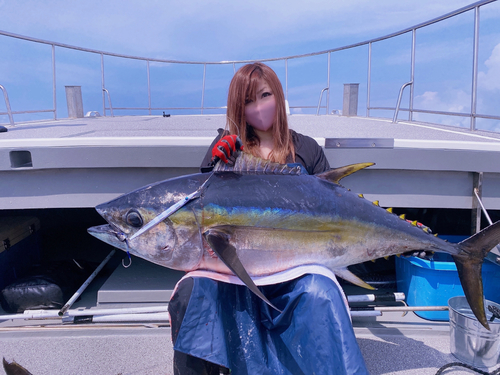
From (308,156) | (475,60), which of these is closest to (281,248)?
(308,156)

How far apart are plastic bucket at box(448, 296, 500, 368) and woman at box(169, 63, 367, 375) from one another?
995mm

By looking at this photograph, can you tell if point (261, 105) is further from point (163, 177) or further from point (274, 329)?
point (274, 329)

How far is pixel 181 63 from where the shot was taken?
7105mm

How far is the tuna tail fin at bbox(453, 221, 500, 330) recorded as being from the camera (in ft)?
5.05

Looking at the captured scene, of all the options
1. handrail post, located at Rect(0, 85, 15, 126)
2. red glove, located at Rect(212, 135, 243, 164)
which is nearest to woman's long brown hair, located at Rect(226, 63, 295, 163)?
red glove, located at Rect(212, 135, 243, 164)

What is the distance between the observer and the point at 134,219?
1.37m

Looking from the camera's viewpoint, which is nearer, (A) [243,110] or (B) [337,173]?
(B) [337,173]

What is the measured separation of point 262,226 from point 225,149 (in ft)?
1.20

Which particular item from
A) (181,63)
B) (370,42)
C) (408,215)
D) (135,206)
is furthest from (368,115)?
(135,206)

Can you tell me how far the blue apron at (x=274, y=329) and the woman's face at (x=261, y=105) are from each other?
93cm

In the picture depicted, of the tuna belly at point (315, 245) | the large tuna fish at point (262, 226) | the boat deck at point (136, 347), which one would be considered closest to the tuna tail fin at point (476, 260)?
the large tuna fish at point (262, 226)

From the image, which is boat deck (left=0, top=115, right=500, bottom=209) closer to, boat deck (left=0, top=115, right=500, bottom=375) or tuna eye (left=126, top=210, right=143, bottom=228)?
boat deck (left=0, top=115, right=500, bottom=375)

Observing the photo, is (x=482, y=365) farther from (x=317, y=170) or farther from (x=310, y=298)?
(x=317, y=170)

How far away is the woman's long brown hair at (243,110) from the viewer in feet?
6.13
